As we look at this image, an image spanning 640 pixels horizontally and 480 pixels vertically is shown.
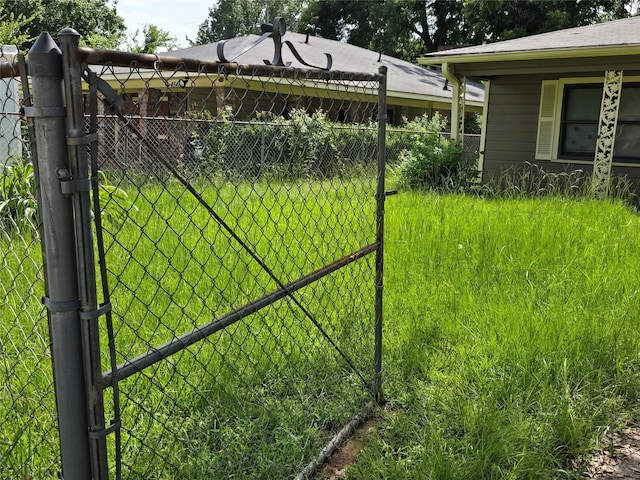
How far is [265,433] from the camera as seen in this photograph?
8.31 feet

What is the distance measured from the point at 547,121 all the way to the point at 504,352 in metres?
8.16

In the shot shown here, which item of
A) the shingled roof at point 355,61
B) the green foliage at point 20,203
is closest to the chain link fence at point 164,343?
the green foliage at point 20,203

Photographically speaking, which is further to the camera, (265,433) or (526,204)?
(526,204)

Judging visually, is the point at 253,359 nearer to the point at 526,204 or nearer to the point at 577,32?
the point at 526,204

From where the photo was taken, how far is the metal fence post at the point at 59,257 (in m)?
1.17

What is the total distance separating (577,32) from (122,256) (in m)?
9.82

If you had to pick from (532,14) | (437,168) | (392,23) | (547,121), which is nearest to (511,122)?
(547,121)

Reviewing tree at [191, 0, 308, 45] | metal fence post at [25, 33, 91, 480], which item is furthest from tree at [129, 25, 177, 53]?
metal fence post at [25, 33, 91, 480]

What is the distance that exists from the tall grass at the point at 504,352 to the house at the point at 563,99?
4440 mm

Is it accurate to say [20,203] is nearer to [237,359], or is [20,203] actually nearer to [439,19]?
[237,359]

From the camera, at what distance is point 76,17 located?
29.8 m

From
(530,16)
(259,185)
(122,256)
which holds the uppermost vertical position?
(530,16)

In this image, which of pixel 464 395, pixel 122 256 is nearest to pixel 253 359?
pixel 464 395

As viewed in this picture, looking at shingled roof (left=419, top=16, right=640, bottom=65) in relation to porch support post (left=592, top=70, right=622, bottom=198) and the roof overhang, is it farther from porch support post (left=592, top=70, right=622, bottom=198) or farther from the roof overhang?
porch support post (left=592, top=70, right=622, bottom=198)
